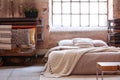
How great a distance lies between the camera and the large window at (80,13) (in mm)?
9133

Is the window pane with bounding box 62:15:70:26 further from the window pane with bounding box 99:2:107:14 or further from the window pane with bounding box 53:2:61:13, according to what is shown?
the window pane with bounding box 99:2:107:14

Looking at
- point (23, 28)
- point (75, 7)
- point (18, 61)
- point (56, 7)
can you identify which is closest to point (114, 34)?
point (75, 7)

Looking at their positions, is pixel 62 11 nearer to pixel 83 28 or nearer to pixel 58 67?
pixel 83 28

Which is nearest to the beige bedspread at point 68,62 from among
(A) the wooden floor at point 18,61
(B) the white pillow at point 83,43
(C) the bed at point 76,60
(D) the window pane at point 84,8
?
(C) the bed at point 76,60

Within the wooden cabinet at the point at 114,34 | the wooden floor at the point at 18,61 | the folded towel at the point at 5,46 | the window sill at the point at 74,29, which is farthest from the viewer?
the window sill at the point at 74,29

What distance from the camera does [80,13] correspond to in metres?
9.16

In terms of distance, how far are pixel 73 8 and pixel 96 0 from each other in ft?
2.48

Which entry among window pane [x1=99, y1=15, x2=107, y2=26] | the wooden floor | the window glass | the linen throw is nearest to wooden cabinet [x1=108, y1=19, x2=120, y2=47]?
window pane [x1=99, y1=15, x2=107, y2=26]

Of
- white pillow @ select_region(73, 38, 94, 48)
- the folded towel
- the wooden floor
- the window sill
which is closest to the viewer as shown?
white pillow @ select_region(73, 38, 94, 48)

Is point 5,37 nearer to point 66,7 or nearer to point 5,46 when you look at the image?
point 5,46

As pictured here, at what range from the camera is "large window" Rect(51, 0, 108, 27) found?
30.0 ft

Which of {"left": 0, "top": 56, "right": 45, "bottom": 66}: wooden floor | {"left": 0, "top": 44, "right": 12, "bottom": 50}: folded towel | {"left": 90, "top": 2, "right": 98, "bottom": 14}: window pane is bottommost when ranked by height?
{"left": 0, "top": 56, "right": 45, "bottom": 66}: wooden floor

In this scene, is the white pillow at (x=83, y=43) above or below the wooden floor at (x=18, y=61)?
above

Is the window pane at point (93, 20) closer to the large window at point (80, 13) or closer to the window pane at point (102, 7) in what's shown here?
the large window at point (80, 13)
